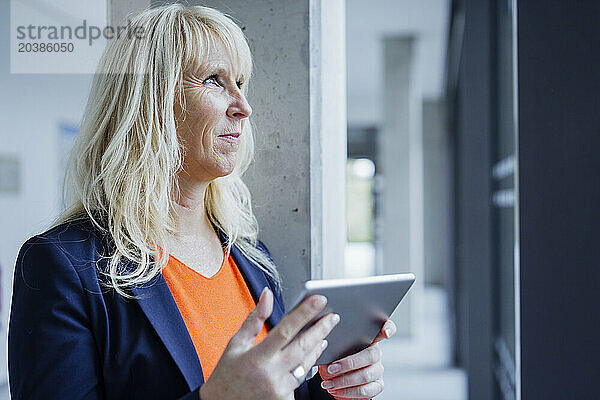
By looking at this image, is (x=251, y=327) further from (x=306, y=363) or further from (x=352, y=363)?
(x=352, y=363)

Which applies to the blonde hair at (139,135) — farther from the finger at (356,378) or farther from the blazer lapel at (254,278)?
the finger at (356,378)

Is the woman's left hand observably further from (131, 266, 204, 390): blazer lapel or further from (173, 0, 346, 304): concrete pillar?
(173, 0, 346, 304): concrete pillar

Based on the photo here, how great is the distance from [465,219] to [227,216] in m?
1.91

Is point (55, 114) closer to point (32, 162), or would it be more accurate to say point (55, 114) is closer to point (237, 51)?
point (32, 162)

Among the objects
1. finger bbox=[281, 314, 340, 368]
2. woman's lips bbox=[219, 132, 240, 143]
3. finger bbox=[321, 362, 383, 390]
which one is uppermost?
woman's lips bbox=[219, 132, 240, 143]

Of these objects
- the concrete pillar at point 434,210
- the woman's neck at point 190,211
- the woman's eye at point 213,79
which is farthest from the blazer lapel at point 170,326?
the concrete pillar at point 434,210

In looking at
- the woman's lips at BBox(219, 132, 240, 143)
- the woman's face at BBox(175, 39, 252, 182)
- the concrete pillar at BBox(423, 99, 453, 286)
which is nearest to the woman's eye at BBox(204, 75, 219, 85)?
the woman's face at BBox(175, 39, 252, 182)

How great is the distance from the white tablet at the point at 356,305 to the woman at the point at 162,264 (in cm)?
2

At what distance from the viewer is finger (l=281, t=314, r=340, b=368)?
88 cm

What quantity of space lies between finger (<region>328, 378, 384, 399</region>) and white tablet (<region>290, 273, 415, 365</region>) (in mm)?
68

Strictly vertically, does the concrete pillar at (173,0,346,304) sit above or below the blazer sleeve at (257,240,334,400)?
above

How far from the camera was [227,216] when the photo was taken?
1432 mm

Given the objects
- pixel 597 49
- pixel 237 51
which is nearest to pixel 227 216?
pixel 237 51

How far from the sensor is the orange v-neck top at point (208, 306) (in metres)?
1.17
